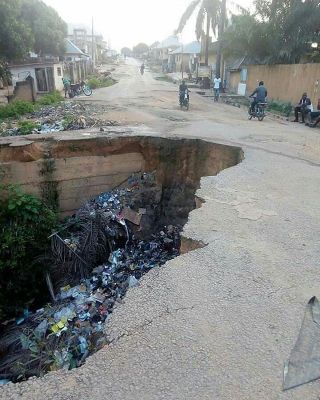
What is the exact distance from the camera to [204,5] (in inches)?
1068

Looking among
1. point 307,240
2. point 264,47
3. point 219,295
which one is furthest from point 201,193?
point 264,47

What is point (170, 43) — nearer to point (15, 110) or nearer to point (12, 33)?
point (12, 33)

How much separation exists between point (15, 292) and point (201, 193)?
4.34 meters

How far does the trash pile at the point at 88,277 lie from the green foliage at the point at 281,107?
29.7ft

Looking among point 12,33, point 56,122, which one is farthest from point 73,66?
point 56,122

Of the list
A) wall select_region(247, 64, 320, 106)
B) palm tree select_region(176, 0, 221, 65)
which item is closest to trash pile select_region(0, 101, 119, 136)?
wall select_region(247, 64, 320, 106)

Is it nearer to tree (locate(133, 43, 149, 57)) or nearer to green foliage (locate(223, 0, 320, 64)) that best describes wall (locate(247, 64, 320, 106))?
green foliage (locate(223, 0, 320, 64))

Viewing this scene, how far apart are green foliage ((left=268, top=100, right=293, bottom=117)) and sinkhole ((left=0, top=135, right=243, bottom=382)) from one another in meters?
8.14

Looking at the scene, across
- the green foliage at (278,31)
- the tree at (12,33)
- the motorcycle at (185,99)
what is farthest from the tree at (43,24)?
the motorcycle at (185,99)

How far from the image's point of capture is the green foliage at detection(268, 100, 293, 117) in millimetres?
15633

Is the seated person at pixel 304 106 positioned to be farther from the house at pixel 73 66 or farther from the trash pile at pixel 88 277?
the house at pixel 73 66

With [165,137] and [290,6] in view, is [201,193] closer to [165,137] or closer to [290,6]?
[165,137]

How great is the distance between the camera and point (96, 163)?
9.30 m

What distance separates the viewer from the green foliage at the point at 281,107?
15.6m
